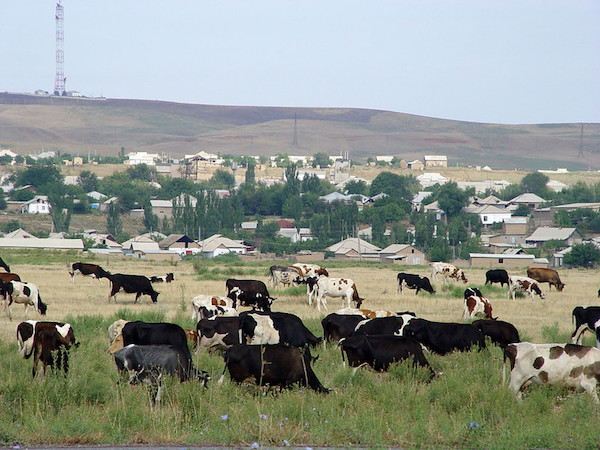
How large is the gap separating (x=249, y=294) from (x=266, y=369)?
11.0 m

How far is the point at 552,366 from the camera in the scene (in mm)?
11875

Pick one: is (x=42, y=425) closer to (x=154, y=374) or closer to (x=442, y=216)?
(x=154, y=374)

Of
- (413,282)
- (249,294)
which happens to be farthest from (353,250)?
(249,294)

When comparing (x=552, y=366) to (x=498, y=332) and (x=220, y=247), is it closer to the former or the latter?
(x=498, y=332)

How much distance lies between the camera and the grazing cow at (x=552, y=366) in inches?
467

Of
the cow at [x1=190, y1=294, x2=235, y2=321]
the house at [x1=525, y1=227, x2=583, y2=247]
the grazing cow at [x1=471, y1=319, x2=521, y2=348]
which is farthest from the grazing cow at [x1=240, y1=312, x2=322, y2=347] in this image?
the house at [x1=525, y1=227, x2=583, y2=247]

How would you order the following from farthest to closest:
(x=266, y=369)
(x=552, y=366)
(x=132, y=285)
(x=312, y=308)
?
(x=132, y=285)
(x=312, y=308)
(x=266, y=369)
(x=552, y=366)

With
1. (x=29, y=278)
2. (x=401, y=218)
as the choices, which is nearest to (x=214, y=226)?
(x=401, y=218)

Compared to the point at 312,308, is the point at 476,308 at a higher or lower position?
higher

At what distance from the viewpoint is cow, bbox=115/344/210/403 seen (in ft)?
38.8

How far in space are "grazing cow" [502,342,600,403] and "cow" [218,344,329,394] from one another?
2828 millimetres

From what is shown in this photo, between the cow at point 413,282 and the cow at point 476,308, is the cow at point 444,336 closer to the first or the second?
the cow at point 476,308

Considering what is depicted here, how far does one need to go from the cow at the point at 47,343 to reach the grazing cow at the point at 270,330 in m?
3.01

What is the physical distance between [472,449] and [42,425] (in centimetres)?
529
